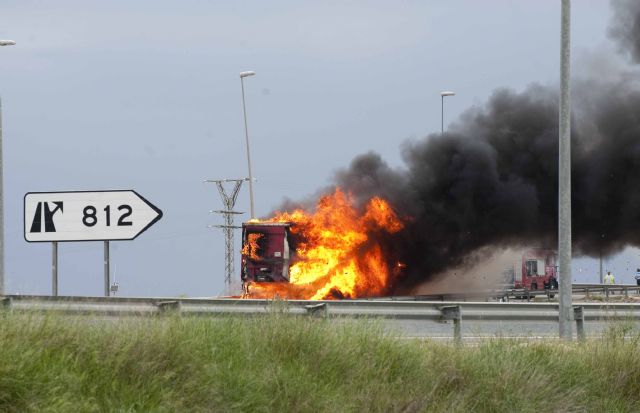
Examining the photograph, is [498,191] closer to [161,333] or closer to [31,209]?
[31,209]

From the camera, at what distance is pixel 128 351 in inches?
376

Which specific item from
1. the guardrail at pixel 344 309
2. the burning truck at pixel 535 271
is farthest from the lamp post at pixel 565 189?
the burning truck at pixel 535 271

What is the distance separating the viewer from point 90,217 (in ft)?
49.8

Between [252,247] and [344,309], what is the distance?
21410 mm

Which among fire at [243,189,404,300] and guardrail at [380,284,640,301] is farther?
guardrail at [380,284,640,301]

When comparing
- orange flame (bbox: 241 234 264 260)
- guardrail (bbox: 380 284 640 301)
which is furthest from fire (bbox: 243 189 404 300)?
guardrail (bbox: 380 284 640 301)

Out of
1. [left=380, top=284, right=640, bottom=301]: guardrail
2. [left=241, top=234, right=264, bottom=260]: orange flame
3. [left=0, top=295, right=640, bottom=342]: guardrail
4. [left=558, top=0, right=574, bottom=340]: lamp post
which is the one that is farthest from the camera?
[left=380, top=284, right=640, bottom=301]: guardrail

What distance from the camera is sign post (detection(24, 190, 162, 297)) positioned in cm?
1511

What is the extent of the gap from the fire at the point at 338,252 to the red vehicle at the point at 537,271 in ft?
64.9

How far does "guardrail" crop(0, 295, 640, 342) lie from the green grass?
2.85ft

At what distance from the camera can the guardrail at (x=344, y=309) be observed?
11984 millimetres

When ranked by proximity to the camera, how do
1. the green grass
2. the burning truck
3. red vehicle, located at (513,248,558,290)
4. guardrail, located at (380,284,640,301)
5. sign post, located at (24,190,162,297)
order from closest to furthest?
the green grass → sign post, located at (24,190,162,297) → guardrail, located at (380,284,640,301) → the burning truck → red vehicle, located at (513,248,558,290)

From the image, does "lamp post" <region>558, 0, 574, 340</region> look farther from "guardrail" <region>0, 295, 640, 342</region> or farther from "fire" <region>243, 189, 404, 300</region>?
"fire" <region>243, 189, 404, 300</region>

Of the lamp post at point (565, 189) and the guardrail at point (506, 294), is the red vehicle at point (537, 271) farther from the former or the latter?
the lamp post at point (565, 189)
